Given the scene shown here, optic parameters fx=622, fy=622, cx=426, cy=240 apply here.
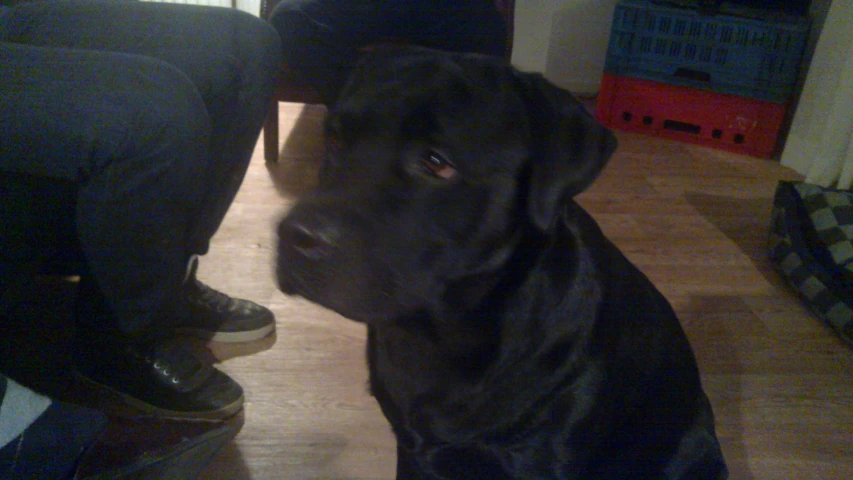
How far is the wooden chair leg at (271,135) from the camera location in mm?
2246

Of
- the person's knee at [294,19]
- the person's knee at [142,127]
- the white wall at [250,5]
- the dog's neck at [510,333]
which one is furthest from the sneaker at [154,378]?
the white wall at [250,5]

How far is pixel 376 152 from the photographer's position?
2.47ft

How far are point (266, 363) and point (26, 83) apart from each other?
72 centimetres

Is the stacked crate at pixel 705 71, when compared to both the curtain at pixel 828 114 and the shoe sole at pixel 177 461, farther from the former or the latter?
the shoe sole at pixel 177 461

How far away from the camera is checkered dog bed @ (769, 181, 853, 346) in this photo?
152 cm

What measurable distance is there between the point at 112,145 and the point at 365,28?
120 centimetres

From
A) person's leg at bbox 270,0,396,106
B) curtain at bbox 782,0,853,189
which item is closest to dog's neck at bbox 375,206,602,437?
person's leg at bbox 270,0,396,106

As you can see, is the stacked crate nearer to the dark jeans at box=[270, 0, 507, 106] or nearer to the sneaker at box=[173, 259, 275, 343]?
the dark jeans at box=[270, 0, 507, 106]

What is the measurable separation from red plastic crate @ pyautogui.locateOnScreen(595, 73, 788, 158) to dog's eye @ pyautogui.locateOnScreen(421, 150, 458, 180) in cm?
236

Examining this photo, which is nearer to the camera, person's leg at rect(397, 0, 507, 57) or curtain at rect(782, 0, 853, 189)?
person's leg at rect(397, 0, 507, 57)

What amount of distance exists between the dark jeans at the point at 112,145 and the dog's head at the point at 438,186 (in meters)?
0.38

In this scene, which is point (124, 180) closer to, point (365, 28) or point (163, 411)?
point (163, 411)

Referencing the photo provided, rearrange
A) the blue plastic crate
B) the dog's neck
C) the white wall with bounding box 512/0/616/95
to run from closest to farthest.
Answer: the dog's neck < the blue plastic crate < the white wall with bounding box 512/0/616/95

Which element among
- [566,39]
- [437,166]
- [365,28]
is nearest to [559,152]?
[437,166]
